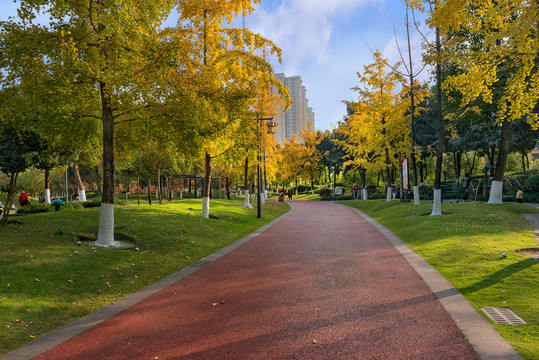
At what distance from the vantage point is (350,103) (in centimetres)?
3025

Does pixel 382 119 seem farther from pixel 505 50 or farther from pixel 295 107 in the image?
pixel 295 107

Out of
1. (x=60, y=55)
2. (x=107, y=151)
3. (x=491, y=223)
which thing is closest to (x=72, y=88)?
(x=60, y=55)

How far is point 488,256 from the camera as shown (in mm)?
8141

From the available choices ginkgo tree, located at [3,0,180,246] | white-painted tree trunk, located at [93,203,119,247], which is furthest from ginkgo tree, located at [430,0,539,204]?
white-painted tree trunk, located at [93,203,119,247]

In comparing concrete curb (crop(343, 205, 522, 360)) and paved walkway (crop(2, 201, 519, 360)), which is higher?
concrete curb (crop(343, 205, 522, 360))

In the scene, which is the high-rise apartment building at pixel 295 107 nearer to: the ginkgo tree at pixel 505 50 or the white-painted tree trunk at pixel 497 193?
the white-painted tree trunk at pixel 497 193

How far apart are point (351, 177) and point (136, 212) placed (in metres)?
49.9

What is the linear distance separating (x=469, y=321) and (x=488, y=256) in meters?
4.13

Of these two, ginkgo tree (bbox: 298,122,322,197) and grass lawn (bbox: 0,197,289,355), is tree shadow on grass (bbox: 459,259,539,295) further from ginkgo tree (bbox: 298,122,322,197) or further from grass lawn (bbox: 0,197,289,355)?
ginkgo tree (bbox: 298,122,322,197)

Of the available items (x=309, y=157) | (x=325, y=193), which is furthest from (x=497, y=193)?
(x=309, y=157)

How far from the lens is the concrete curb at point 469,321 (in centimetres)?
385

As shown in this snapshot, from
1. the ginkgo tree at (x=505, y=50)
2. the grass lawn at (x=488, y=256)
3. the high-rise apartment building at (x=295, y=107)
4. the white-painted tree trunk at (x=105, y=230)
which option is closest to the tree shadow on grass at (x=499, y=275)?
the grass lawn at (x=488, y=256)

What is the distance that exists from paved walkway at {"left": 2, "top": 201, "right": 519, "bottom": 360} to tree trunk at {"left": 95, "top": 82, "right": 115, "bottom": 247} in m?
3.35

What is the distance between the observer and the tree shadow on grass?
6195 mm
